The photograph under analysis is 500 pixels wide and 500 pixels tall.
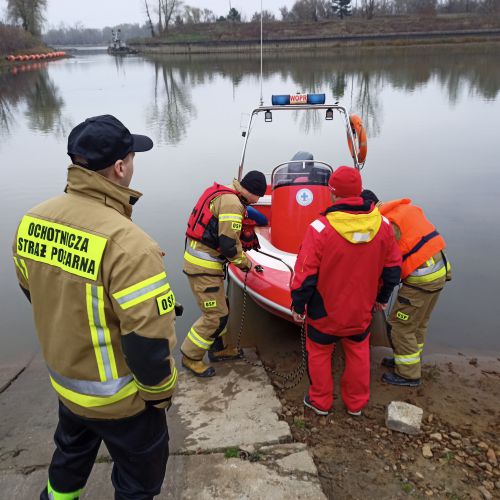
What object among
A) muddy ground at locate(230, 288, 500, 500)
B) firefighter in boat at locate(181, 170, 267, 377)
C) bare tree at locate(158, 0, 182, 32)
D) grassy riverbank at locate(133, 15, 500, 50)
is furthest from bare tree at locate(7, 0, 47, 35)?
muddy ground at locate(230, 288, 500, 500)

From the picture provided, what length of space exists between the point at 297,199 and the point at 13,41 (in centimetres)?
5171

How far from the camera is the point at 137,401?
1402 millimetres

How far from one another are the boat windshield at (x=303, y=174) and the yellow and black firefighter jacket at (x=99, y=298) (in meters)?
2.83

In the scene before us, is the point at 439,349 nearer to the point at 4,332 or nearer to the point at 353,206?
the point at 353,206

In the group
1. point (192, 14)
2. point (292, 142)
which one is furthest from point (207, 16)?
point (292, 142)

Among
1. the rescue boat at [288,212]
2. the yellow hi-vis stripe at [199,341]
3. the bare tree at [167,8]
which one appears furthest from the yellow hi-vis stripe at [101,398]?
the bare tree at [167,8]

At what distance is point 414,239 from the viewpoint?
263 centimetres

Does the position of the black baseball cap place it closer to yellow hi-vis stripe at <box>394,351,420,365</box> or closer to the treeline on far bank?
yellow hi-vis stripe at <box>394,351,420,365</box>

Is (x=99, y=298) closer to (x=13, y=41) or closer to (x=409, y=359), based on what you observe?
(x=409, y=359)

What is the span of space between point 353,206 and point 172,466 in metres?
1.56

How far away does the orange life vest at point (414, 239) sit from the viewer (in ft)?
8.60

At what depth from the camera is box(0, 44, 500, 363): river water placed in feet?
15.0

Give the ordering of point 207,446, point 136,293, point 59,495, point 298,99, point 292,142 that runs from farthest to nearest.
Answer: point 292,142, point 298,99, point 207,446, point 59,495, point 136,293

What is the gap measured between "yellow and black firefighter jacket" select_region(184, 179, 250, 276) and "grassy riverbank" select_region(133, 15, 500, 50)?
42680mm
